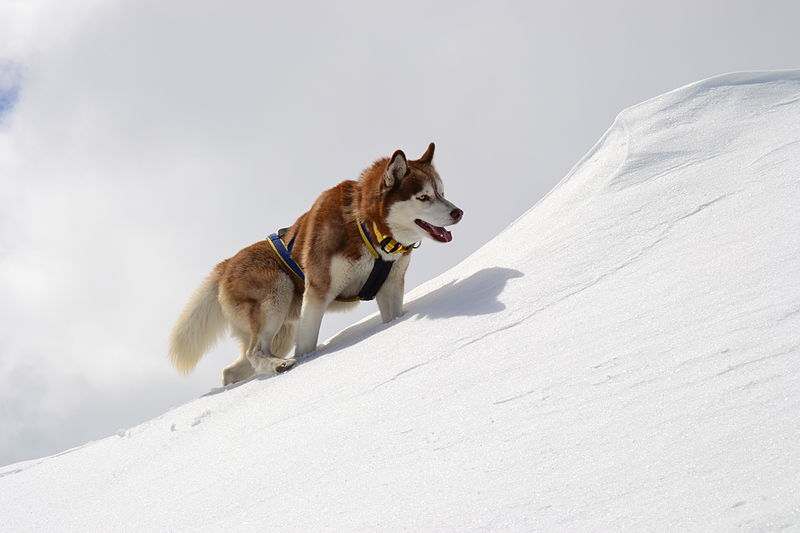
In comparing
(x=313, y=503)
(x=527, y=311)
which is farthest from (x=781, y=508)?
(x=527, y=311)

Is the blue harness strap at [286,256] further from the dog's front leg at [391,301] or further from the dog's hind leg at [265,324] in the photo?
the dog's front leg at [391,301]

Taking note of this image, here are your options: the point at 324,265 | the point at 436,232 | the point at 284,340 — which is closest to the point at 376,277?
the point at 324,265

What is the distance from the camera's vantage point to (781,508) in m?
1.79

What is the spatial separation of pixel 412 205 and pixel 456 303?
104 centimetres

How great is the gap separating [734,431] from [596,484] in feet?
1.47

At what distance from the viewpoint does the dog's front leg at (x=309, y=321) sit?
575cm

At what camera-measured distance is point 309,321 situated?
5785 millimetres

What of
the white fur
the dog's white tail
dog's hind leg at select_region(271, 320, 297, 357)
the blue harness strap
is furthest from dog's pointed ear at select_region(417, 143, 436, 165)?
the dog's white tail

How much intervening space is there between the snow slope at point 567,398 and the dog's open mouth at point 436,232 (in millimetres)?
356

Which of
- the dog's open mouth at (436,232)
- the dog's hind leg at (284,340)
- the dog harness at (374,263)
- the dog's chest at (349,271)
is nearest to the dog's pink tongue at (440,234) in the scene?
the dog's open mouth at (436,232)

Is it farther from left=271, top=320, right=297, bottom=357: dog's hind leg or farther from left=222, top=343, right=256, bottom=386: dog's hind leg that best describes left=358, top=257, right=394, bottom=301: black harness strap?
left=222, top=343, right=256, bottom=386: dog's hind leg

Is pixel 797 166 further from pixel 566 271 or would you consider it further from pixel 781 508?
pixel 781 508

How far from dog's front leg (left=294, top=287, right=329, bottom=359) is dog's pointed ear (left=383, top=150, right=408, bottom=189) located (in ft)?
3.48

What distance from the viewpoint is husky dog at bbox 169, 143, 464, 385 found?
5.62 meters
